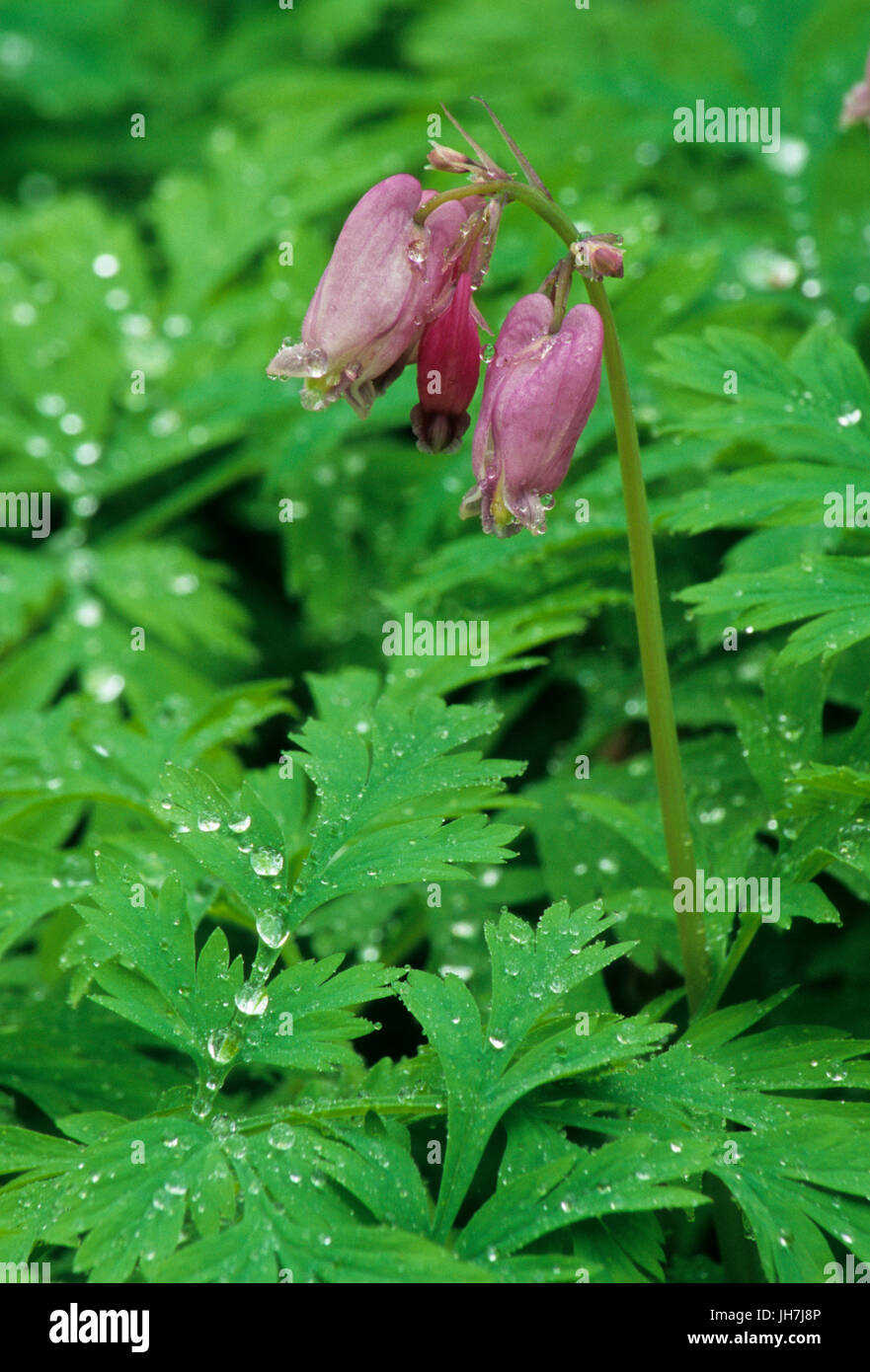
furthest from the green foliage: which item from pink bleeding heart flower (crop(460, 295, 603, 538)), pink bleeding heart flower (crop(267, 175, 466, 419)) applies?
pink bleeding heart flower (crop(267, 175, 466, 419))

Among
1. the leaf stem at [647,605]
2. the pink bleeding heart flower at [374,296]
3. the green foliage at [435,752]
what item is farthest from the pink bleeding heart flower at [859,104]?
the pink bleeding heart flower at [374,296]

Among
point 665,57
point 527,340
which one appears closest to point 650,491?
point 527,340

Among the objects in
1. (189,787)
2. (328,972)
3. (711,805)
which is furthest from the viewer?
(711,805)

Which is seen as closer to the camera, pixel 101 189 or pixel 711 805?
pixel 711 805

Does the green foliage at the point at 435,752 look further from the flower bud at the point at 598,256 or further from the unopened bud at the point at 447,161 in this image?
the unopened bud at the point at 447,161

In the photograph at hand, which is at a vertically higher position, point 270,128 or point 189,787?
point 270,128

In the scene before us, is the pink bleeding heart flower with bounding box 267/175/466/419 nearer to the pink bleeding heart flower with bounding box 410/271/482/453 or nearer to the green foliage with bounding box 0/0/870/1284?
the pink bleeding heart flower with bounding box 410/271/482/453
